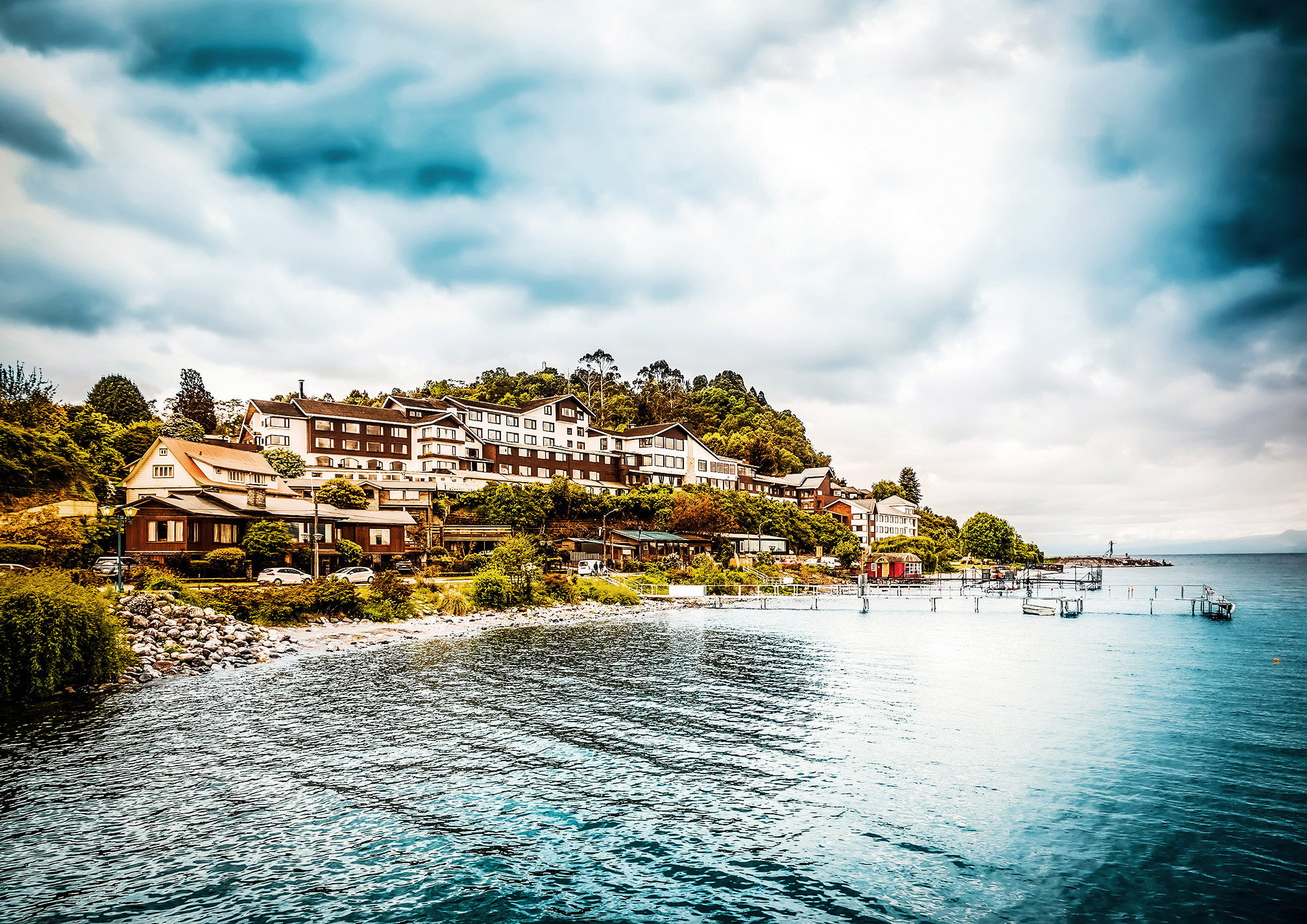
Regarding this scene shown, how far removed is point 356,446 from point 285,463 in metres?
10.5

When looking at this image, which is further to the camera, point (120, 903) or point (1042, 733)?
point (1042, 733)

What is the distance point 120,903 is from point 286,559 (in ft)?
168

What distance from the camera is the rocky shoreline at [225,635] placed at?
1240 inches

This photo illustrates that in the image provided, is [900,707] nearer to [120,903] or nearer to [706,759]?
[706,759]

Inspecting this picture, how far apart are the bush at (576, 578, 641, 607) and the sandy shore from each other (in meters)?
3.31

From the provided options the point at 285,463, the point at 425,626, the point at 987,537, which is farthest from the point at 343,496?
the point at 987,537

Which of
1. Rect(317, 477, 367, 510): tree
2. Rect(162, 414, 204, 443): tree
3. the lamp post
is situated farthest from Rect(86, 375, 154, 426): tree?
the lamp post

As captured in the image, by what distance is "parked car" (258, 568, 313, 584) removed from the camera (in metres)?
52.0

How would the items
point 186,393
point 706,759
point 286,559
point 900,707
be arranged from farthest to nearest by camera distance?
point 186,393 → point 286,559 → point 900,707 → point 706,759

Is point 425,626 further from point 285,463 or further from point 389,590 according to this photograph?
point 285,463

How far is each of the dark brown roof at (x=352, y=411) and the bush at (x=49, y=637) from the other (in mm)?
73816

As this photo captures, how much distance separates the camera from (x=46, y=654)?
25406 mm

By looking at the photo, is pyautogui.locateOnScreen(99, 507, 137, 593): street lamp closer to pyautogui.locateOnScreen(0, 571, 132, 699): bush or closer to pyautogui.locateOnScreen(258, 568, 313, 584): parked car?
pyautogui.locateOnScreen(258, 568, 313, 584): parked car

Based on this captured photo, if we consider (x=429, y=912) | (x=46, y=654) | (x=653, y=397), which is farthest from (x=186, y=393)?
(x=429, y=912)
